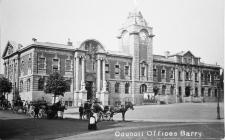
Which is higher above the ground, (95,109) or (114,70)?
(114,70)

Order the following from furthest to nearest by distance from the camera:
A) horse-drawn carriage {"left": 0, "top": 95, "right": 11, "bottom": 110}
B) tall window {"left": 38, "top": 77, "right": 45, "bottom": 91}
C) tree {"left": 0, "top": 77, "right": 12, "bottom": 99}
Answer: horse-drawn carriage {"left": 0, "top": 95, "right": 11, "bottom": 110}, tree {"left": 0, "top": 77, "right": 12, "bottom": 99}, tall window {"left": 38, "top": 77, "right": 45, "bottom": 91}

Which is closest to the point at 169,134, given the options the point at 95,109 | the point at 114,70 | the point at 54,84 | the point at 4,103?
the point at 95,109

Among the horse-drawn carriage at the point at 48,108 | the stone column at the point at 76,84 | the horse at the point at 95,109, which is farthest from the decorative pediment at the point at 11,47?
the stone column at the point at 76,84

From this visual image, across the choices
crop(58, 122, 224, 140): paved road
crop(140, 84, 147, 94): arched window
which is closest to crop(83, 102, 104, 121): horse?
crop(58, 122, 224, 140): paved road

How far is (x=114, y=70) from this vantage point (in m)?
24.2

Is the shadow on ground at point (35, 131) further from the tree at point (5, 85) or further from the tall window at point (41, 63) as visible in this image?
the tall window at point (41, 63)

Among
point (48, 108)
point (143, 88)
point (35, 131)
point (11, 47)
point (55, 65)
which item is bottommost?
point (35, 131)

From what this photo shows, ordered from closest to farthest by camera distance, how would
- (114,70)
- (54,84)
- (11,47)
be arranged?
1. (11,47)
2. (54,84)
3. (114,70)

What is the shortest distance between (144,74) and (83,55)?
306 inches

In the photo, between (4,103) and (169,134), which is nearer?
(169,134)

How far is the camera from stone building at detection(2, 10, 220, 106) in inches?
523

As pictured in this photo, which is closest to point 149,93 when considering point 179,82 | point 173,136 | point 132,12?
point 179,82

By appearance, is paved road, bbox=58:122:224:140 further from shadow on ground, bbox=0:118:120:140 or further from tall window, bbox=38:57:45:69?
tall window, bbox=38:57:45:69

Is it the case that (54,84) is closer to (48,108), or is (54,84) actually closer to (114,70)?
(48,108)
